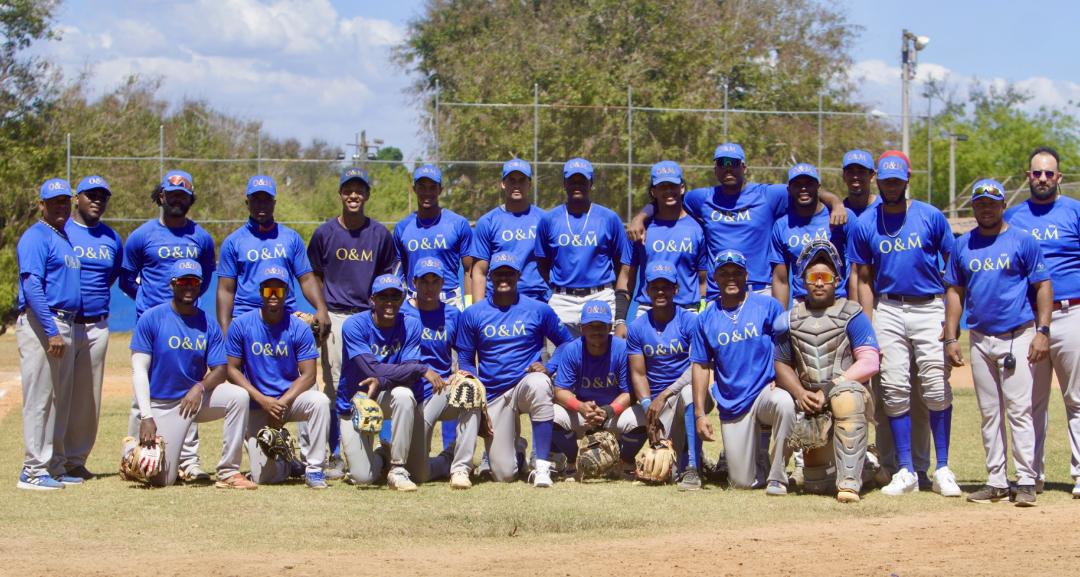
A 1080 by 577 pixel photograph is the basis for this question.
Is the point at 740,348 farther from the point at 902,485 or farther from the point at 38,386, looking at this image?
the point at 38,386

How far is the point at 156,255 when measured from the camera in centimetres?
941

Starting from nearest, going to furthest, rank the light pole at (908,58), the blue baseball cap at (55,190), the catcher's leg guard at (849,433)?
1. the catcher's leg guard at (849,433)
2. the blue baseball cap at (55,190)
3. the light pole at (908,58)

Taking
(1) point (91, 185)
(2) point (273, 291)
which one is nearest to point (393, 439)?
(2) point (273, 291)

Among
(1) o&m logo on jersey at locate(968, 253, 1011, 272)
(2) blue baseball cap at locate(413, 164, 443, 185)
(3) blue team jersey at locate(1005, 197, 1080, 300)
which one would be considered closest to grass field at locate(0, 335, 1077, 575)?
(3) blue team jersey at locate(1005, 197, 1080, 300)

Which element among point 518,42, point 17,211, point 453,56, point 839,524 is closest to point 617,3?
point 518,42

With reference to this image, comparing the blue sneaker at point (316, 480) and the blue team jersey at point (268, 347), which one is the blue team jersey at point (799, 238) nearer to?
the blue team jersey at point (268, 347)

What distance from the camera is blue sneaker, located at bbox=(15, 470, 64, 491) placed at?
866 centimetres

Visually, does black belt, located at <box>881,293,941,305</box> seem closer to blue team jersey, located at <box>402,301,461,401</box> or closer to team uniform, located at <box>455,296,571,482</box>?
team uniform, located at <box>455,296,571,482</box>

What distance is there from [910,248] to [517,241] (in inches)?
116

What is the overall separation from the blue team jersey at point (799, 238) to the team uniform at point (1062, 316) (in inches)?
48.2

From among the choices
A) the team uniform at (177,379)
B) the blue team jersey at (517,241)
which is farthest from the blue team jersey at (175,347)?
the blue team jersey at (517,241)

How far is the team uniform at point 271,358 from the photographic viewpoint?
895 cm

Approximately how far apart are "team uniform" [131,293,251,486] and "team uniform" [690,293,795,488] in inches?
127

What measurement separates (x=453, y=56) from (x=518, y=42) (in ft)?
15.1
